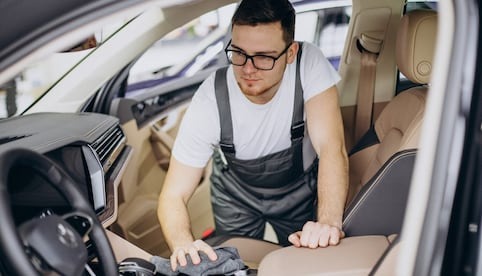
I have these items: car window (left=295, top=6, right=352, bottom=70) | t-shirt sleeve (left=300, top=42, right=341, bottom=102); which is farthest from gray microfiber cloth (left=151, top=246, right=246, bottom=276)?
car window (left=295, top=6, right=352, bottom=70)

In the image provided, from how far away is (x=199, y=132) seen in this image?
2.00 m

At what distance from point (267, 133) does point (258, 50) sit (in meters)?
0.34

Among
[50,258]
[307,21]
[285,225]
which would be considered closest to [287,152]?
[285,225]

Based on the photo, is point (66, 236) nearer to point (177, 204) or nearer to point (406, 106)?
point (177, 204)

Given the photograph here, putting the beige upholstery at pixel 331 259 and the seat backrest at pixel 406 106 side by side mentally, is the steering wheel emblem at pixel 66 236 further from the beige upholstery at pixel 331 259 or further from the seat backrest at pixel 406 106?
the seat backrest at pixel 406 106

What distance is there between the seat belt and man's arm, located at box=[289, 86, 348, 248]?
405 mm

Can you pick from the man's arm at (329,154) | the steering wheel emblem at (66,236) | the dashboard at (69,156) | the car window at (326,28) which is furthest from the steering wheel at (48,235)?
the car window at (326,28)

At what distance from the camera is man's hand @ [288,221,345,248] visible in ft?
4.99

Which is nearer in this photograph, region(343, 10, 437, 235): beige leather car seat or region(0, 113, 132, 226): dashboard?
region(0, 113, 132, 226): dashboard

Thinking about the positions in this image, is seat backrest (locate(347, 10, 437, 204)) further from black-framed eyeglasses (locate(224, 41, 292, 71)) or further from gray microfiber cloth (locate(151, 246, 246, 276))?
gray microfiber cloth (locate(151, 246, 246, 276))

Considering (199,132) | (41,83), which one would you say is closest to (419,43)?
(199,132)

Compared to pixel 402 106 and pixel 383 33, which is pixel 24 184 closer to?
Result: pixel 402 106

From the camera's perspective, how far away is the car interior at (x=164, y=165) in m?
Result: 1.15

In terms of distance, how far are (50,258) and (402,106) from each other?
137 cm
